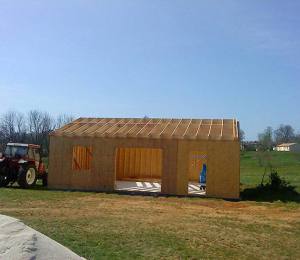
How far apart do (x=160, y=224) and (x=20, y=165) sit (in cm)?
1121

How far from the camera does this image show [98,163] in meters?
21.8

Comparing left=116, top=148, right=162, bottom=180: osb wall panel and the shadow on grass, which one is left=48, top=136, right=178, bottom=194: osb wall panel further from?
left=116, top=148, right=162, bottom=180: osb wall panel

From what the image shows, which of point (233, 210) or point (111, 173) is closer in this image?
point (233, 210)

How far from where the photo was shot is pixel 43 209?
1449 centimetres

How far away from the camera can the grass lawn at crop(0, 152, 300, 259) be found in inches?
366

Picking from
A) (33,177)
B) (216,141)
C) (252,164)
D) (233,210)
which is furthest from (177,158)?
(252,164)

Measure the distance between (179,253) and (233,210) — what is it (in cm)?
748

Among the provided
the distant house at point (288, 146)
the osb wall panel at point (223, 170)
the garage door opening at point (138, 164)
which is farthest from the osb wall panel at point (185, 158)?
the distant house at point (288, 146)

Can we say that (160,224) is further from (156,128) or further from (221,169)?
(156,128)

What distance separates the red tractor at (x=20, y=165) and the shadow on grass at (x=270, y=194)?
9.54 m

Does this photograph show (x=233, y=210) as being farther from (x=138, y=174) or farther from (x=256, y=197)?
(x=138, y=174)

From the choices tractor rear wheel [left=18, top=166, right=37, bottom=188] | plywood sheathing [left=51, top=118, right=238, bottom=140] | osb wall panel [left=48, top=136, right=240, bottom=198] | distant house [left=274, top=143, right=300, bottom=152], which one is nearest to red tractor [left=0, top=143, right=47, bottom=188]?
tractor rear wheel [left=18, top=166, right=37, bottom=188]

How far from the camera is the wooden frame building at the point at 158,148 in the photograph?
2025 cm

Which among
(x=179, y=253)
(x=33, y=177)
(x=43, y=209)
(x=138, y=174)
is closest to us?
(x=179, y=253)
